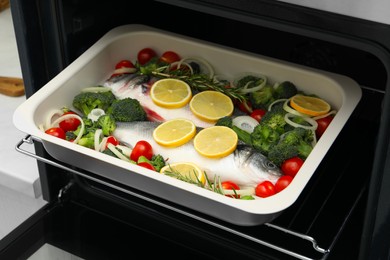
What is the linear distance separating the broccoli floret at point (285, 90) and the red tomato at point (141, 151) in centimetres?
32

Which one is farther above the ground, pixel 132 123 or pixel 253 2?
pixel 253 2

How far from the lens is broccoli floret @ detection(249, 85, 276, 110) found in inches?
61.1

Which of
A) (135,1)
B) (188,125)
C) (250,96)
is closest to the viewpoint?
(188,125)

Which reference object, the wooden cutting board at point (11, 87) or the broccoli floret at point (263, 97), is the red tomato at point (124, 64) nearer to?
the broccoli floret at point (263, 97)

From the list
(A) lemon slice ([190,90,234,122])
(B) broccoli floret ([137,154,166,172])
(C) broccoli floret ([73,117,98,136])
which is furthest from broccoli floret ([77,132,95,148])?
(A) lemon slice ([190,90,234,122])

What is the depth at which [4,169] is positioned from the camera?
1801 mm

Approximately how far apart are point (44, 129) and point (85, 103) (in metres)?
0.12

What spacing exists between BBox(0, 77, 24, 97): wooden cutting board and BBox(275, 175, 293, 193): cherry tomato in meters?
1.00

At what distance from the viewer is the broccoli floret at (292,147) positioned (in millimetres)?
1391

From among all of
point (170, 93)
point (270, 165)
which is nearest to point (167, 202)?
point (170, 93)

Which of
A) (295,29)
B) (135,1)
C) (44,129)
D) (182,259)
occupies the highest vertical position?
(295,29)

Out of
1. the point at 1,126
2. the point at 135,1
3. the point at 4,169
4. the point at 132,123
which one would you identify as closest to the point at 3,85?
the point at 1,126

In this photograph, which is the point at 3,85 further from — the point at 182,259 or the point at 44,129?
the point at 182,259

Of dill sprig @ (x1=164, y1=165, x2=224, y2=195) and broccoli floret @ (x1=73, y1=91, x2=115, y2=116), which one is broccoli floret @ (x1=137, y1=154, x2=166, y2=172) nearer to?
dill sprig @ (x1=164, y1=165, x2=224, y2=195)
